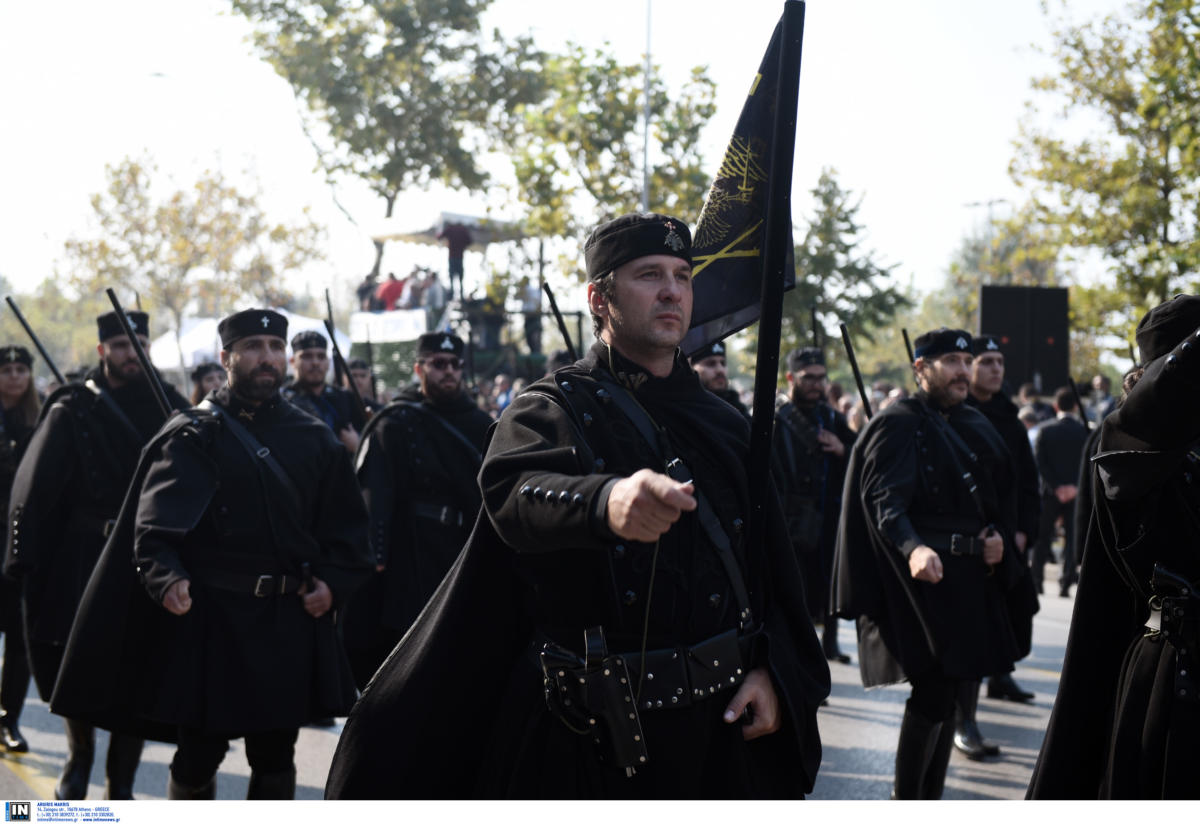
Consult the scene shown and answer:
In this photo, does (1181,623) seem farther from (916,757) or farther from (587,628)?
(916,757)

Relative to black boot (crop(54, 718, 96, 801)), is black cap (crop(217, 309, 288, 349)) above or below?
above

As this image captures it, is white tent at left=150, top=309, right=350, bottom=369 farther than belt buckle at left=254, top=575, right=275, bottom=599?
Yes

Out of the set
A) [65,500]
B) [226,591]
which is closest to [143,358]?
[65,500]

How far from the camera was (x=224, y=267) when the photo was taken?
44.3 meters

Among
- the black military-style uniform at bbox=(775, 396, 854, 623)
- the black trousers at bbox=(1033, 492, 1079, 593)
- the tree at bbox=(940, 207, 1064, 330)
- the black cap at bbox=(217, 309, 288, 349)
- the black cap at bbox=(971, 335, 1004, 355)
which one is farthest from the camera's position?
the tree at bbox=(940, 207, 1064, 330)

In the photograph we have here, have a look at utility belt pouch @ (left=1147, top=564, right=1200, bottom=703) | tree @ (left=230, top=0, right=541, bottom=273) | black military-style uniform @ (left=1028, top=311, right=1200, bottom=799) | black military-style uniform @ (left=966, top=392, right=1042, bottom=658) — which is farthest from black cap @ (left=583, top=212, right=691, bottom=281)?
tree @ (left=230, top=0, right=541, bottom=273)

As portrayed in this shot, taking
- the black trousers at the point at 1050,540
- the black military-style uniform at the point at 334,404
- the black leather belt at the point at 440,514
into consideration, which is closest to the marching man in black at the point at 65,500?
the black leather belt at the point at 440,514

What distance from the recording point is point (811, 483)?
9680 millimetres

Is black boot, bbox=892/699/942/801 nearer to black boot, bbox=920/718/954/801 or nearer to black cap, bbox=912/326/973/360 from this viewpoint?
black boot, bbox=920/718/954/801

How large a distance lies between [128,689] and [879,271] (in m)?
27.3

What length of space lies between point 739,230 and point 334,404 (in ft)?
26.4

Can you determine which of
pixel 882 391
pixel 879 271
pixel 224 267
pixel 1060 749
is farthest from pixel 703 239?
pixel 224 267

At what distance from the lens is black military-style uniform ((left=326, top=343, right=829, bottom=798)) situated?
2916mm

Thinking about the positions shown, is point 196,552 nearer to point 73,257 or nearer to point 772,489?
point 772,489
